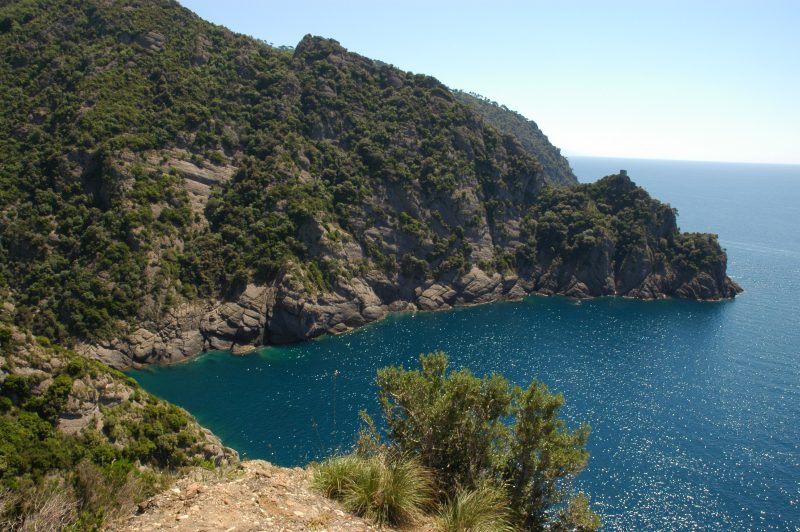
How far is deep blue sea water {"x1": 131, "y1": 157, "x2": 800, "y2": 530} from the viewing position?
46906mm

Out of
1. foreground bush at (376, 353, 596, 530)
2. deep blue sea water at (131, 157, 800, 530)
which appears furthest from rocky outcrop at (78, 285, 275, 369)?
foreground bush at (376, 353, 596, 530)

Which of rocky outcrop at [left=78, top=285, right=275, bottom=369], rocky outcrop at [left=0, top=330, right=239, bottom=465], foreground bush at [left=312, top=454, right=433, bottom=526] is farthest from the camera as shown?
rocky outcrop at [left=78, top=285, right=275, bottom=369]

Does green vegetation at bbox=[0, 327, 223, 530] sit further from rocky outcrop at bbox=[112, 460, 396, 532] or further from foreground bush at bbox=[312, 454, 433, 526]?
foreground bush at bbox=[312, 454, 433, 526]

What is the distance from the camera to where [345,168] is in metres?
103

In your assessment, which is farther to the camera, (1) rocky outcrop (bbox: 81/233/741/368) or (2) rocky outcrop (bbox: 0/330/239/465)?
(1) rocky outcrop (bbox: 81/233/741/368)

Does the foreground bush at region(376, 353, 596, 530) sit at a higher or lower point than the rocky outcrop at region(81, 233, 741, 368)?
higher

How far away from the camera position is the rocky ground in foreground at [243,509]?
13.3 m

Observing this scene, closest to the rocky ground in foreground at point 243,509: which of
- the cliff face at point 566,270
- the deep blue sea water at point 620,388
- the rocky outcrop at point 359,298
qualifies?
the deep blue sea water at point 620,388

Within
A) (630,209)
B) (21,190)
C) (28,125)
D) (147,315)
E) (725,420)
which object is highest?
(630,209)

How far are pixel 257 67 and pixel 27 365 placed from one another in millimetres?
91392

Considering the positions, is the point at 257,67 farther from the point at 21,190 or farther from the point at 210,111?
the point at 21,190

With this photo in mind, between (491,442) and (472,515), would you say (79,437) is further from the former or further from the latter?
(472,515)

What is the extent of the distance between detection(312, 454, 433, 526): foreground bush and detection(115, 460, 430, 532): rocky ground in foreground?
43 centimetres

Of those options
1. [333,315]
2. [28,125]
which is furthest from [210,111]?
[333,315]
